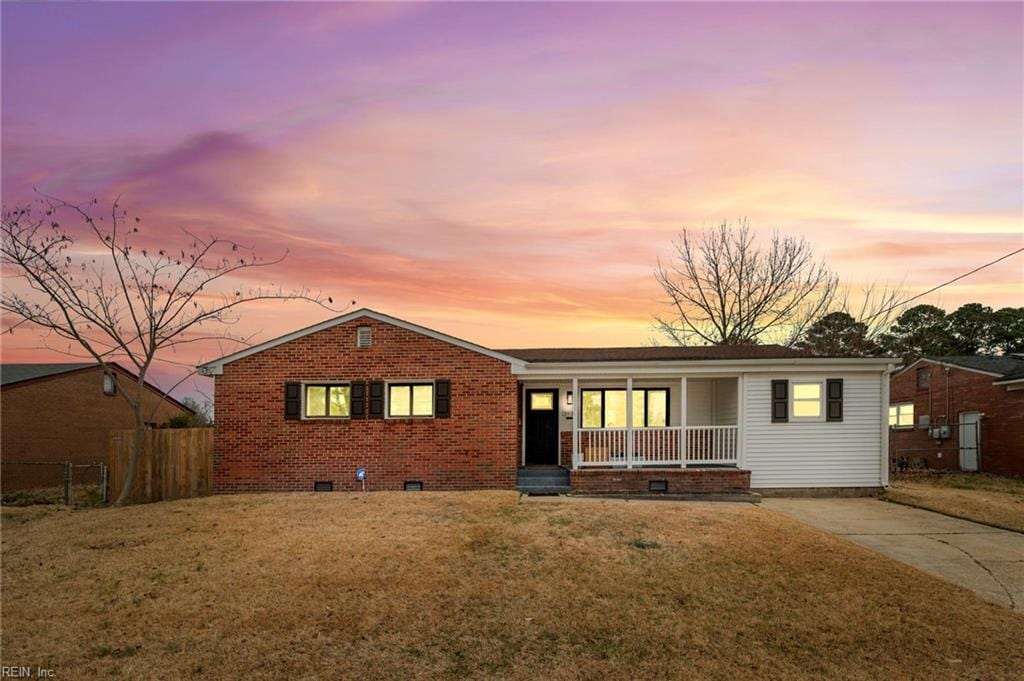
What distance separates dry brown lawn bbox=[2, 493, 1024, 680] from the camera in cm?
655

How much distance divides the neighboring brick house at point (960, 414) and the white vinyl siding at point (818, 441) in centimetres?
1177

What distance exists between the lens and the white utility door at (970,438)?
27.4 m

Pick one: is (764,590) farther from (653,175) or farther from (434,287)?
(434,287)

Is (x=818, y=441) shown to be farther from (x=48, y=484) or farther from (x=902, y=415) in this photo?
(x=48, y=484)

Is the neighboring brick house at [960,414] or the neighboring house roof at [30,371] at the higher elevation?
the neighboring house roof at [30,371]

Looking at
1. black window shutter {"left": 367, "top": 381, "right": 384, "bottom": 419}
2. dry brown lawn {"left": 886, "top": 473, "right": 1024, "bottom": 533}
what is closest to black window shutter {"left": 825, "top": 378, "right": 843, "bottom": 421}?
dry brown lawn {"left": 886, "top": 473, "right": 1024, "bottom": 533}

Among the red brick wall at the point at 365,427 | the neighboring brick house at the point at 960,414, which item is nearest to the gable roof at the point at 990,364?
the neighboring brick house at the point at 960,414

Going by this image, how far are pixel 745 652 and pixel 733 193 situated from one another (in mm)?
15360

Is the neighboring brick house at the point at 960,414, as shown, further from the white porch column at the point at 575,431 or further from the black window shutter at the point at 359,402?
the black window shutter at the point at 359,402

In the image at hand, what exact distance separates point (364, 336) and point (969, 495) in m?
16.3

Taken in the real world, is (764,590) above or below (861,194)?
below

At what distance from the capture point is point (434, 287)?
23.1 meters

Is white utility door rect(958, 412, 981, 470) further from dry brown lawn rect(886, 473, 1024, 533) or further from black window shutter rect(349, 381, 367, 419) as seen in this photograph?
black window shutter rect(349, 381, 367, 419)

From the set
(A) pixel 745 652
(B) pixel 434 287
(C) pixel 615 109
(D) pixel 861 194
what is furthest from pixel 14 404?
(D) pixel 861 194
